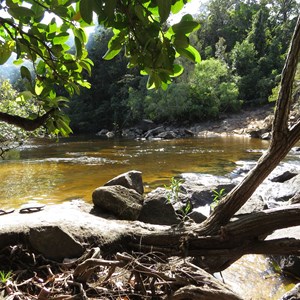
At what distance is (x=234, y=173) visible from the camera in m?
10.6

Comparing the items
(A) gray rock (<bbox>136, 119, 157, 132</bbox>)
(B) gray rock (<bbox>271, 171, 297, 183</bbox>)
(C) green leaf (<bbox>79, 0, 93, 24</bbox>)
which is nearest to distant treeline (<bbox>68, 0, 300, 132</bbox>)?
(A) gray rock (<bbox>136, 119, 157, 132</bbox>)

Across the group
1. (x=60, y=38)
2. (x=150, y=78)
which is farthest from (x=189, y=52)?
(x=60, y=38)

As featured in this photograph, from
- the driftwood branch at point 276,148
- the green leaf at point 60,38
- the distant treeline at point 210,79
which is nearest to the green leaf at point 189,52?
the green leaf at point 60,38

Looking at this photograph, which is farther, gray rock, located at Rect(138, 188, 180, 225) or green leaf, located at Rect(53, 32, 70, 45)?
gray rock, located at Rect(138, 188, 180, 225)

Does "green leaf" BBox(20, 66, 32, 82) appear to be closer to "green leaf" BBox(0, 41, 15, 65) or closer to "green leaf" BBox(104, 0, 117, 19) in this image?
"green leaf" BBox(0, 41, 15, 65)

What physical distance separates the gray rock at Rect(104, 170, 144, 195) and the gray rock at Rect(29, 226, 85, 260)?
382 cm

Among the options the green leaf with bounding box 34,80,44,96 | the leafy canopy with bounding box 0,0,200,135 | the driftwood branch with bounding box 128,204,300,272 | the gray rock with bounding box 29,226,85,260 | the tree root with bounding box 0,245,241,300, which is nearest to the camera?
the leafy canopy with bounding box 0,0,200,135

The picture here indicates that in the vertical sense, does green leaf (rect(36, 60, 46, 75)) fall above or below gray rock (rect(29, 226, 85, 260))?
above

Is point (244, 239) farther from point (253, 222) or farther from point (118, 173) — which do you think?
point (118, 173)

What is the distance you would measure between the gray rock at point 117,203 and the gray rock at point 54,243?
214 centimetres

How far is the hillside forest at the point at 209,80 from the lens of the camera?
31.7m

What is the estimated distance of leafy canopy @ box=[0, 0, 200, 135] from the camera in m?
0.95

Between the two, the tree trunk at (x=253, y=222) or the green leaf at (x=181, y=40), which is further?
the tree trunk at (x=253, y=222)

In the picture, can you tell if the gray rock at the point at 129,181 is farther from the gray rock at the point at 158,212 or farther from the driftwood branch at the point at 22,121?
the driftwood branch at the point at 22,121
